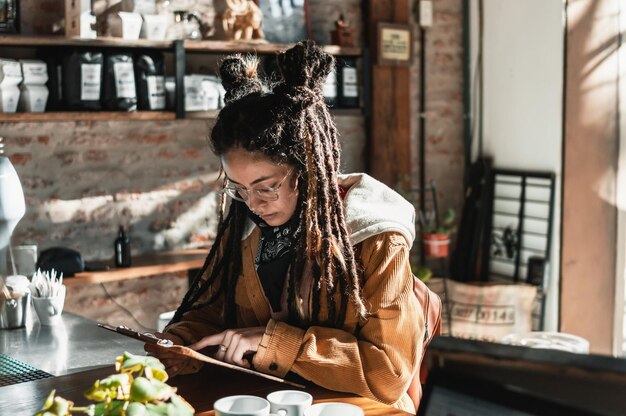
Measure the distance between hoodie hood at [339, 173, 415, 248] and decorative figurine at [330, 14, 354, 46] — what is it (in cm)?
286

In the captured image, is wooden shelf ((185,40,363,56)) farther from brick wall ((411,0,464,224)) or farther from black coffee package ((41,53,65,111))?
brick wall ((411,0,464,224))

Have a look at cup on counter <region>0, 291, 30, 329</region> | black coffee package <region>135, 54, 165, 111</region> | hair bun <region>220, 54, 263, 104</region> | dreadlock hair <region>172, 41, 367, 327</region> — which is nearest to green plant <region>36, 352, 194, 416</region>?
dreadlock hair <region>172, 41, 367, 327</region>

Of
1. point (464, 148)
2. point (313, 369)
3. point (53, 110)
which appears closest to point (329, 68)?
point (313, 369)

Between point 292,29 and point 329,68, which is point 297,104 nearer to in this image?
point 329,68

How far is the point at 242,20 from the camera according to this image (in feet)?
15.3

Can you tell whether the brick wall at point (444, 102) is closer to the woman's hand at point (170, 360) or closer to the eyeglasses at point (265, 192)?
the eyeglasses at point (265, 192)

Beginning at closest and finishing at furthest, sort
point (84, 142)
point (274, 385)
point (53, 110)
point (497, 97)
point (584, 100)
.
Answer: point (274, 385)
point (53, 110)
point (84, 142)
point (584, 100)
point (497, 97)

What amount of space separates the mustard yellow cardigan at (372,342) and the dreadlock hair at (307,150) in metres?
0.05

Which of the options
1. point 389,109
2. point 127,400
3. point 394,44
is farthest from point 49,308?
point 394,44

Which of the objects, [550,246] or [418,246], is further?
[418,246]

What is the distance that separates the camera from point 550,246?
195 inches

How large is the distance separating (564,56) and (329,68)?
3.01m

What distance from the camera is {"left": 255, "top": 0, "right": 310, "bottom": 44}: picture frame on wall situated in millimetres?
4820

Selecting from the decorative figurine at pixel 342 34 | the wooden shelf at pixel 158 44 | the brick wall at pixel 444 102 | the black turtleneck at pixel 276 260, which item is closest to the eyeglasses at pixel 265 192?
the black turtleneck at pixel 276 260
